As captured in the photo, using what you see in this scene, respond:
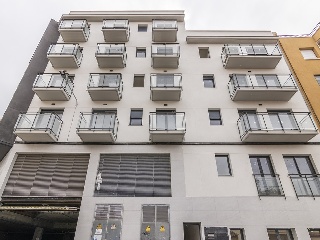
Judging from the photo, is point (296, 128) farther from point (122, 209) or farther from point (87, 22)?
point (87, 22)

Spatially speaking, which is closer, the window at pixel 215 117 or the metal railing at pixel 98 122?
the metal railing at pixel 98 122

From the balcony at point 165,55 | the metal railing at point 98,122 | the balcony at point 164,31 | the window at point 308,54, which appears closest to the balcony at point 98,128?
the metal railing at point 98,122

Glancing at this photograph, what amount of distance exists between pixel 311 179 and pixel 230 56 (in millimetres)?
10447

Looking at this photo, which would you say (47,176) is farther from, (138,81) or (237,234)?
(237,234)

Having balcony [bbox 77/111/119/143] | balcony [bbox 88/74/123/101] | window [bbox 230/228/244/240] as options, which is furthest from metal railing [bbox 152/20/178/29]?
window [bbox 230/228/244/240]

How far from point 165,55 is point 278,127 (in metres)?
9.94

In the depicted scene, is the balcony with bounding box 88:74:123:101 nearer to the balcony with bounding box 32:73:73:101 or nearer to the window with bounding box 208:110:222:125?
the balcony with bounding box 32:73:73:101

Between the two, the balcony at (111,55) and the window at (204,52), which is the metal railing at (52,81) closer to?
the balcony at (111,55)

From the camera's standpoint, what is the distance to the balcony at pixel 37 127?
1422 cm

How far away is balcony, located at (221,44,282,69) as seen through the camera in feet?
59.2

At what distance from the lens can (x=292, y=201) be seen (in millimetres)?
12586

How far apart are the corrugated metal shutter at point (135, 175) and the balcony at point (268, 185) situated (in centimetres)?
532

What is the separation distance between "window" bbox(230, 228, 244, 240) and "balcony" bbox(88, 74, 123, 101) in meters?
11.4

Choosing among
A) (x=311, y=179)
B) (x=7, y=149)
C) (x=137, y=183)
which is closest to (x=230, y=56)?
(x=311, y=179)
